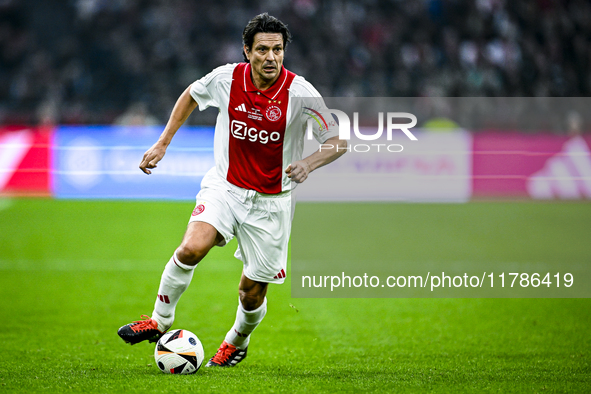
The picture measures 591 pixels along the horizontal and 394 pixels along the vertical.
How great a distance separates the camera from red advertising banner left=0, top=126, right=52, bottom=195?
44.7 feet

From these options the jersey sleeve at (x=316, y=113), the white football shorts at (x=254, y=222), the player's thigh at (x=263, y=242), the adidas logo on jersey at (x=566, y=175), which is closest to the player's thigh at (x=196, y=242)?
the white football shorts at (x=254, y=222)

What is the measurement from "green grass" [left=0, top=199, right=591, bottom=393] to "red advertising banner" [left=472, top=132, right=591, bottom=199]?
2.94 metres

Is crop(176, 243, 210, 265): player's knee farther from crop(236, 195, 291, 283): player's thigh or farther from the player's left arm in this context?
the player's left arm

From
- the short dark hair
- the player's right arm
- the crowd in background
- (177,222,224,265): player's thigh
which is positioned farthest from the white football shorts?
the crowd in background

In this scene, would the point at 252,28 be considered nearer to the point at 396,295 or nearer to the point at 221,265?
the point at 396,295

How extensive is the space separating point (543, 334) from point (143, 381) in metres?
3.41

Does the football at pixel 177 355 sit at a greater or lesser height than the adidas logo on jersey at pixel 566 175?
lesser

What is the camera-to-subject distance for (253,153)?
446 centimetres

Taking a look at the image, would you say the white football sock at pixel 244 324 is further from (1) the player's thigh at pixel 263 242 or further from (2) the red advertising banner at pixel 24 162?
(2) the red advertising banner at pixel 24 162

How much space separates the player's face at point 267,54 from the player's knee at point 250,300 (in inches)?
56.8

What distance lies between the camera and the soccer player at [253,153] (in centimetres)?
431

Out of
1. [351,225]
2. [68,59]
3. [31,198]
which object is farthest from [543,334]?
[68,59]

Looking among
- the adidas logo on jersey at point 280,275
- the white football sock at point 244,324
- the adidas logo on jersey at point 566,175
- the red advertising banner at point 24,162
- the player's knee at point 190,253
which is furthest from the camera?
the adidas logo on jersey at point 566,175

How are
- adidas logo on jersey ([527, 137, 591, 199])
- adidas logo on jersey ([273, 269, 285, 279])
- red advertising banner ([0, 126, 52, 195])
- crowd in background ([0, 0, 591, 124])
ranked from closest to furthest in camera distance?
1. adidas logo on jersey ([273, 269, 285, 279])
2. red advertising banner ([0, 126, 52, 195])
3. adidas logo on jersey ([527, 137, 591, 199])
4. crowd in background ([0, 0, 591, 124])
